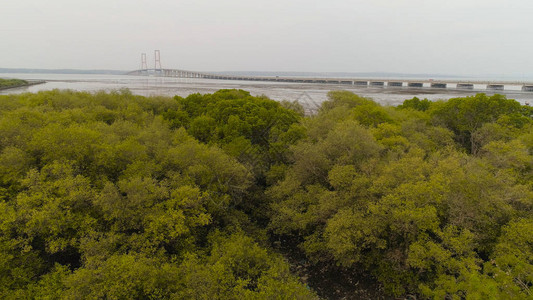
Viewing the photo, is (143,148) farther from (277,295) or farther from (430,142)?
(430,142)

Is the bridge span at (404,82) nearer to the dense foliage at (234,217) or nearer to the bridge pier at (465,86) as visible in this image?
the bridge pier at (465,86)

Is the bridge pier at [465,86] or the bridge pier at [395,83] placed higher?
the bridge pier at [395,83]

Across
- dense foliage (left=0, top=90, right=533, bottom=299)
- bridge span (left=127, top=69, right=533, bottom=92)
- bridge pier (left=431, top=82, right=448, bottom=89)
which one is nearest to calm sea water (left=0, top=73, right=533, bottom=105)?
bridge span (left=127, top=69, right=533, bottom=92)

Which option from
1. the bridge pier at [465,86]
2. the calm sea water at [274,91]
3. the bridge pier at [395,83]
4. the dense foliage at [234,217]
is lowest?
the dense foliage at [234,217]

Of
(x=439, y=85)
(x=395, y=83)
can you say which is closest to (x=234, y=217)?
(x=439, y=85)

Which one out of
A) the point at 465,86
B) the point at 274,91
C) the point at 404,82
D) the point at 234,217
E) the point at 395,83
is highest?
the point at 395,83

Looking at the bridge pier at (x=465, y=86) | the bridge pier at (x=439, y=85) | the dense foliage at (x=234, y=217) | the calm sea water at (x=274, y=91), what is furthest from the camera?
the bridge pier at (x=439, y=85)

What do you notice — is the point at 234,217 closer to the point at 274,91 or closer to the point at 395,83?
the point at 274,91

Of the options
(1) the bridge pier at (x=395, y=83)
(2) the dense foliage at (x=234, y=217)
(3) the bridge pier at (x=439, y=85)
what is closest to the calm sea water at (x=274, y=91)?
(3) the bridge pier at (x=439, y=85)

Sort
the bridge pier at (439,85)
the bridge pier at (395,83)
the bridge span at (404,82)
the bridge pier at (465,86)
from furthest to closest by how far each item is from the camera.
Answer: the bridge pier at (395,83), the bridge pier at (439,85), the bridge pier at (465,86), the bridge span at (404,82)
